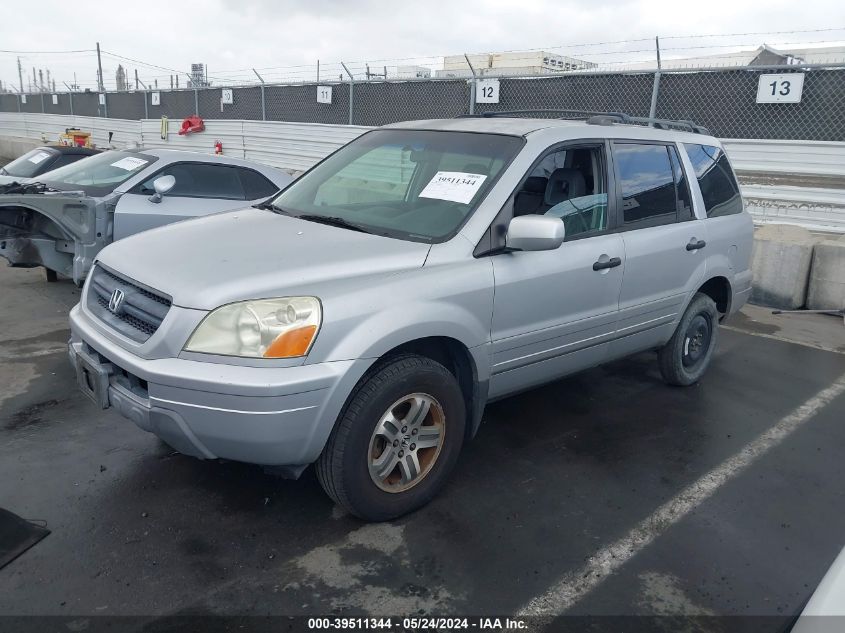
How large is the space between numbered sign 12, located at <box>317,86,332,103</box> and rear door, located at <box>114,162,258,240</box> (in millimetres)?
7018

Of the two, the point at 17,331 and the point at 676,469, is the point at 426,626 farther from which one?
the point at 17,331

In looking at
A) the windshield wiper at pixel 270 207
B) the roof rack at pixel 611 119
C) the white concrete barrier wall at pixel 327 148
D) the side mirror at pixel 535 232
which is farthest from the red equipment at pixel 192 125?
the side mirror at pixel 535 232

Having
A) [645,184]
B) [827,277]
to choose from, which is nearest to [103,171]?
[645,184]

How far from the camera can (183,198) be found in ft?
22.7

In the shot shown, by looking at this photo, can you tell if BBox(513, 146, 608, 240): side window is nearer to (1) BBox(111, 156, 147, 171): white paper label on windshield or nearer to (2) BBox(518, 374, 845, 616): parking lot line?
(2) BBox(518, 374, 845, 616): parking lot line

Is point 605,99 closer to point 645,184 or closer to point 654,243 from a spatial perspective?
point 645,184

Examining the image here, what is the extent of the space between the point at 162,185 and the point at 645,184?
436cm

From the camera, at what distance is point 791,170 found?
8.47 m

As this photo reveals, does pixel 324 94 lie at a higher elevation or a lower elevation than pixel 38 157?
higher

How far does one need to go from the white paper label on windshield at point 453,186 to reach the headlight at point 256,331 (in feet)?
3.78

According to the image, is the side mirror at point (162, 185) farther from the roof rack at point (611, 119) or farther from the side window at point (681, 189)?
the side window at point (681, 189)

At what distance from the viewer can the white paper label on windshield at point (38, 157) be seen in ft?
29.2

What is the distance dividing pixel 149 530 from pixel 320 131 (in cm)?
1188

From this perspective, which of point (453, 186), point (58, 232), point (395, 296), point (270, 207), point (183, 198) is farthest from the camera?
point (183, 198)
